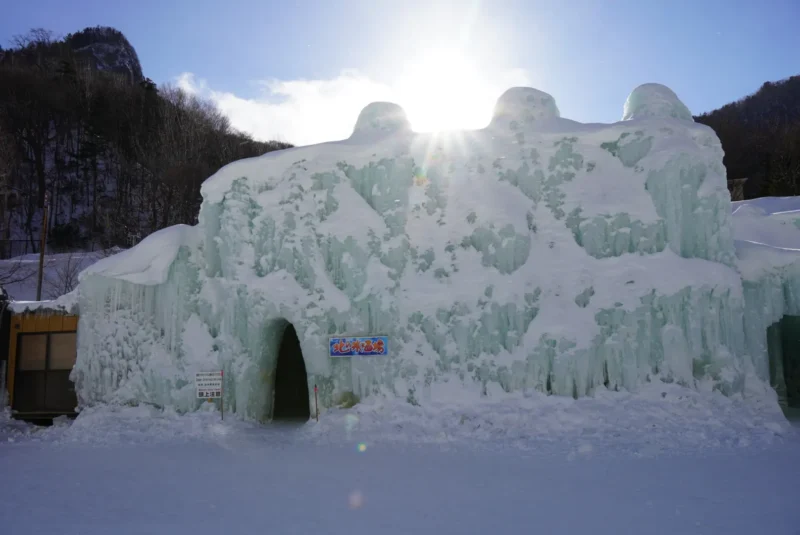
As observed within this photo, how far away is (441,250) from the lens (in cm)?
1176

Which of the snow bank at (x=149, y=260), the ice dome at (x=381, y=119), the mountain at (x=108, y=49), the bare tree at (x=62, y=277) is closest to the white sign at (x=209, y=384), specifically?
the snow bank at (x=149, y=260)

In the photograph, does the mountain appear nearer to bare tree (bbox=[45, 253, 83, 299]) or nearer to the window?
bare tree (bbox=[45, 253, 83, 299])

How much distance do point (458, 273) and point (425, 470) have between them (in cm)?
472

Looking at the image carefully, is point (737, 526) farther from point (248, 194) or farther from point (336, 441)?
point (248, 194)

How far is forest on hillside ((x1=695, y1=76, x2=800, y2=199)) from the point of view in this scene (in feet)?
99.2

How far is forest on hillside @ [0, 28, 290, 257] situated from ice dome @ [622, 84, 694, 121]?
26.0 meters

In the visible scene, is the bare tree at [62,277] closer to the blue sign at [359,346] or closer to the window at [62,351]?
the window at [62,351]

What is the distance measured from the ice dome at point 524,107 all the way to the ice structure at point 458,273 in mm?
49

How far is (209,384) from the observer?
12.0 meters

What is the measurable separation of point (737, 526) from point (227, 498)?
5.59 metres

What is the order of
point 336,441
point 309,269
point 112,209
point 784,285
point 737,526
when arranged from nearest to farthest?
1. point 737,526
2. point 336,441
3. point 784,285
4. point 309,269
5. point 112,209

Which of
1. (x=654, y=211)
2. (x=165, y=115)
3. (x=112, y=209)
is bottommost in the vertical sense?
(x=654, y=211)

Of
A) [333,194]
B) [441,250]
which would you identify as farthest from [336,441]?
[333,194]

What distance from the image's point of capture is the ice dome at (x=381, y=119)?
43.1 ft
